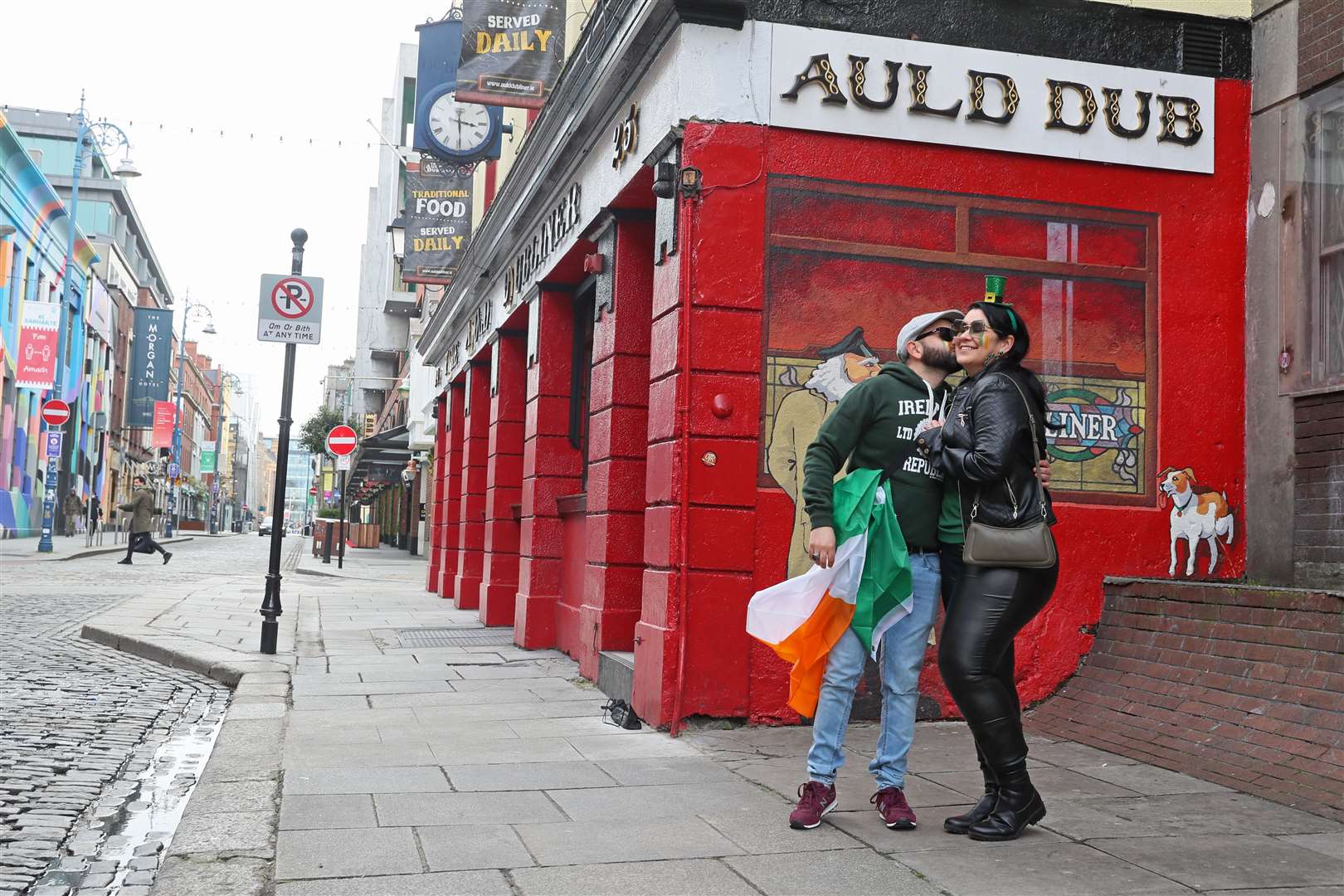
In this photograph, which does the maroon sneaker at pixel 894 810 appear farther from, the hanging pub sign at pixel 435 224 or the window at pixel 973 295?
the hanging pub sign at pixel 435 224

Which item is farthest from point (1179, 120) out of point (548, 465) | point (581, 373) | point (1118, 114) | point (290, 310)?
point (290, 310)

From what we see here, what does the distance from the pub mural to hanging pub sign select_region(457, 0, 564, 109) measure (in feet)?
16.1

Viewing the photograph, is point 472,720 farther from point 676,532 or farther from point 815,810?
point 815,810

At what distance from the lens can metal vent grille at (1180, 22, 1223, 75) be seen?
7527 mm

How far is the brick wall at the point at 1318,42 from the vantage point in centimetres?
681

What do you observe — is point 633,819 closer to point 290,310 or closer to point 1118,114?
point 1118,114

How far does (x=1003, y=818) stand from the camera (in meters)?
4.25

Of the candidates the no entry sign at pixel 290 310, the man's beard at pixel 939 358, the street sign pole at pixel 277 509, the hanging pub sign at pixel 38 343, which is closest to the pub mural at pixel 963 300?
the man's beard at pixel 939 358

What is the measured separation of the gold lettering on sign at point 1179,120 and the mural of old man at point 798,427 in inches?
94.4

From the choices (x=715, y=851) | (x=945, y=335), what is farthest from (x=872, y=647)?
→ (x=945, y=335)

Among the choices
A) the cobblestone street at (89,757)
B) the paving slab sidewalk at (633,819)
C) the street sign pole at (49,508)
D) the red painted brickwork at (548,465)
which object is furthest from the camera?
the street sign pole at (49,508)

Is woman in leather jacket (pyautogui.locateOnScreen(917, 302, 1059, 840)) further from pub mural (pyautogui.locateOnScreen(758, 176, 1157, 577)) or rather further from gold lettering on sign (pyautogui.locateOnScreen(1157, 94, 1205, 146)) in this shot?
gold lettering on sign (pyautogui.locateOnScreen(1157, 94, 1205, 146))

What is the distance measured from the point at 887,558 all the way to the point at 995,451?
1.84 feet

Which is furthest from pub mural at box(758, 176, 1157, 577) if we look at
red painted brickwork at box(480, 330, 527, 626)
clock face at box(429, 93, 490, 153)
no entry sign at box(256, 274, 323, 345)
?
clock face at box(429, 93, 490, 153)
